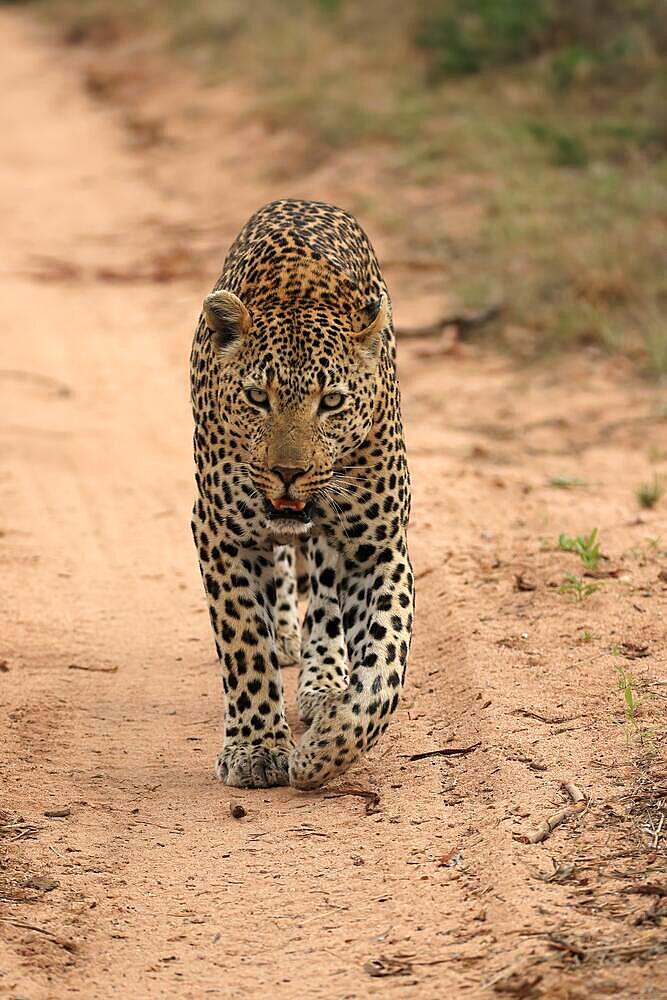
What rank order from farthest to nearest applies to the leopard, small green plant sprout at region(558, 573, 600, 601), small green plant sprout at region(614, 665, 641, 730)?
small green plant sprout at region(558, 573, 600, 601), small green plant sprout at region(614, 665, 641, 730), the leopard

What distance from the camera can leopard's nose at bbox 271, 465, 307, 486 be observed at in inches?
221

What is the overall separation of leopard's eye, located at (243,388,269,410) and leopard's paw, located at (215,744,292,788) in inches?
49.9

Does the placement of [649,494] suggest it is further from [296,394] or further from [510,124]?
[510,124]

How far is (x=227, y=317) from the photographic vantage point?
19.4 ft

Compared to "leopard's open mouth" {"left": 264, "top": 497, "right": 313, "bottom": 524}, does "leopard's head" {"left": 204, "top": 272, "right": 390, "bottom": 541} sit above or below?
above

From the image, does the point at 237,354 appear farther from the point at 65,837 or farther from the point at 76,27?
the point at 76,27

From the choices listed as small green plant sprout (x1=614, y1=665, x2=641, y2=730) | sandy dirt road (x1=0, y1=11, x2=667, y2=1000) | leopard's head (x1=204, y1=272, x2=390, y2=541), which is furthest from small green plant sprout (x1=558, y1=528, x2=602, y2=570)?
leopard's head (x1=204, y1=272, x2=390, y2=541)

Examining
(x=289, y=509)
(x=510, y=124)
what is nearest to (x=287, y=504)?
(x=289, y=509)

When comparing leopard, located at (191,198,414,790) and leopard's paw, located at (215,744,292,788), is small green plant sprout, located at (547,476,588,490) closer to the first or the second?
leopard, located at (191,198,414,790)

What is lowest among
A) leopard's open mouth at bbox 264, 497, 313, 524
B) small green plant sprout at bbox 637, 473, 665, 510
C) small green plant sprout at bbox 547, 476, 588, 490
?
small green plant sprout at bbox 547, 476, 588, 490

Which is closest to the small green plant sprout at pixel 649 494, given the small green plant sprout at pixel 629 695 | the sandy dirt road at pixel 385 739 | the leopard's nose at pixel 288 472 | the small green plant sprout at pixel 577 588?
the sandy dirt road at pixel 385 739

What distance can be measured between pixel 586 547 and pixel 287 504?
2.48m

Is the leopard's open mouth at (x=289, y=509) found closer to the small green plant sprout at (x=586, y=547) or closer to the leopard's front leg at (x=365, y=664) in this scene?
the leopard's front leg at (x=365, y=664)

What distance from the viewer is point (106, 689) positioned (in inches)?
279
